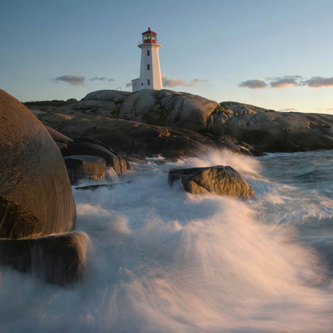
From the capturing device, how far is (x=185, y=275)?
361 cm

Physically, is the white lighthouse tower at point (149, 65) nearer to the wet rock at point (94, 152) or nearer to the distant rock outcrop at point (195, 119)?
the distant rock outcrop at point (195, 119)

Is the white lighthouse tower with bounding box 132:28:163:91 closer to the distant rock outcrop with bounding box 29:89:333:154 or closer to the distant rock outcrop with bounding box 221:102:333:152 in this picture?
the distant rock outcrop with bounding box 29:89:333:154

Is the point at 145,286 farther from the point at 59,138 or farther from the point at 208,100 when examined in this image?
the point at 208,100

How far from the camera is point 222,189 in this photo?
268 inches

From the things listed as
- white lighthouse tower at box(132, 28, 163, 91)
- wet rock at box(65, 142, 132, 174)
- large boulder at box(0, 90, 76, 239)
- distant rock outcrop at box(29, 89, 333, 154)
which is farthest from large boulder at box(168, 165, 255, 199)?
white lighthouse tower at box(132, 28, 163, 91)

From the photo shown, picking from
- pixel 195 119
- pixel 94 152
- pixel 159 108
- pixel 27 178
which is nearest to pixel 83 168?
pixel 94 152

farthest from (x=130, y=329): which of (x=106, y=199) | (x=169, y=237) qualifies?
(x=106, y=199)

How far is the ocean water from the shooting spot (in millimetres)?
2877

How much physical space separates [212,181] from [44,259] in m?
4.20

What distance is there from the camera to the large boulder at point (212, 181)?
21.6 feet

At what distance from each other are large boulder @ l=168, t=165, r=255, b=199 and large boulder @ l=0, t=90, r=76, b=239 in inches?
127

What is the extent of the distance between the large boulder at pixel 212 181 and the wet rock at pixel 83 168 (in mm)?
1812

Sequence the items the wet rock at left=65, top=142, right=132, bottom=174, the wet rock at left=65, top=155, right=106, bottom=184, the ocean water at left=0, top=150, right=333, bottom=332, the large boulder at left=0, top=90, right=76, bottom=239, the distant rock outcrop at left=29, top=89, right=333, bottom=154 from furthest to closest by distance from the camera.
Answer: the distant rock outcrop at left=29, top=89, right=333, bottom=154 < the wet rock at left=65, top=142, right=132, bottom=174 < the wet rock at left=65, top=155, right=106, bottom=184 < the large boulder at left=0, top=90, right=76, bottom=239 < the ocean water at left=0, top=150, right=333, bottom=332

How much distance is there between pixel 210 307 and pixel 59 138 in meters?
9.91
